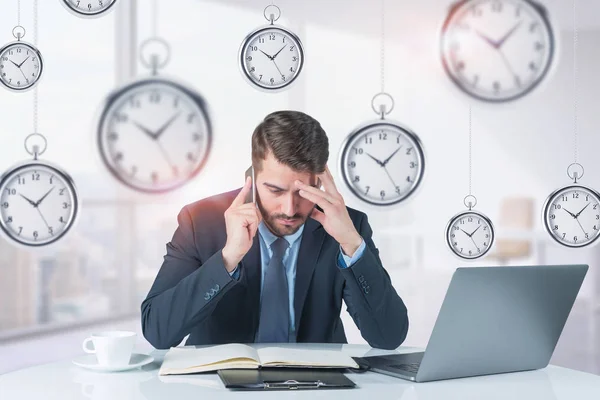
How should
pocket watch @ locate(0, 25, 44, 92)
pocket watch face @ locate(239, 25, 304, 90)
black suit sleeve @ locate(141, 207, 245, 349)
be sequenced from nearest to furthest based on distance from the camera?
black suit sleeve @ locate(141, 207, 245, 349) < pocket watch face @ locate(239, 25, 304, 90) < pocket watch @ locate(0, 25, 44, 92)

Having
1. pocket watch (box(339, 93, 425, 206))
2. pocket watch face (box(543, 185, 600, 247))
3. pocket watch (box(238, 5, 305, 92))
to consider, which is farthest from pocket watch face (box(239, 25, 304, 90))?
pocket watch face (box(543, 185, 600, 247))

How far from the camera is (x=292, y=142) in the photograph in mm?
2516

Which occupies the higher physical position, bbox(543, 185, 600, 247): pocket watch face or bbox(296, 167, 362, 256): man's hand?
bbox(296, 167, 362, 256): man's hand

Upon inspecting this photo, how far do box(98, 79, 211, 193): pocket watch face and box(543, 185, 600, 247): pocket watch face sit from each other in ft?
10.2

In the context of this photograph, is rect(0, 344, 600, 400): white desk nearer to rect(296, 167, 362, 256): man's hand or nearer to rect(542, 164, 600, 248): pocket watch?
rect(296, 167, 362, 256): man's hand

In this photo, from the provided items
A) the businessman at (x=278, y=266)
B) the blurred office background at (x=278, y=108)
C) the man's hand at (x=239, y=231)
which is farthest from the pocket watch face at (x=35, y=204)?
the blurred office background at (x=278, y=108)

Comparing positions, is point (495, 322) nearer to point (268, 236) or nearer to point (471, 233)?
point (268, 236)

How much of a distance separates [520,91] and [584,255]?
6363mm

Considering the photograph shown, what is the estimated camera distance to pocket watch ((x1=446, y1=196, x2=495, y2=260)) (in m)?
4.80

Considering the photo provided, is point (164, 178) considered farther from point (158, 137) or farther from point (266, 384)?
point (266, 384)

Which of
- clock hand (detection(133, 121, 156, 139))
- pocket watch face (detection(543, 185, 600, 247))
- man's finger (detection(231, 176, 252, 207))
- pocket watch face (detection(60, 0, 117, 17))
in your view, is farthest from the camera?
pocket watch face (detection(543, 185, 600, 247))

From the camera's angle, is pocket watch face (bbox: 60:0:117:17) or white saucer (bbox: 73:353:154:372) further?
pocket watch face (bbox: 60:0:117:17)

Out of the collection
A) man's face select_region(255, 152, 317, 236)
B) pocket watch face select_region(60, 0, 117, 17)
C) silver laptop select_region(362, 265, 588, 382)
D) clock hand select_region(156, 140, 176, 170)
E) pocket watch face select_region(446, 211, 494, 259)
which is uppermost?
pocket watch face select_region(60, 0, 117, 17)

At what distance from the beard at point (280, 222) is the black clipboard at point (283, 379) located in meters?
0.70
